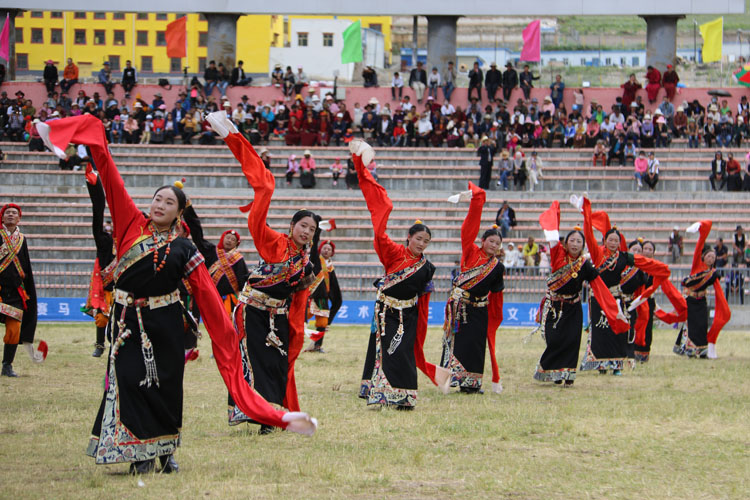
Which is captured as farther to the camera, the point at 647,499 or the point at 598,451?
the point at 598,451

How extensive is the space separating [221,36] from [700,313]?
2211 centimetres

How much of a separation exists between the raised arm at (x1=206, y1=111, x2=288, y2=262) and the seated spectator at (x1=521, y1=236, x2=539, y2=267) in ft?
52.8

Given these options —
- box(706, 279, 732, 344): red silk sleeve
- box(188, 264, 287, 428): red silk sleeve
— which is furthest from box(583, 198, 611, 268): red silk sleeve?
box(188, 264, 287, 428): red silk sleeve

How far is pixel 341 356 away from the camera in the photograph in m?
16.2

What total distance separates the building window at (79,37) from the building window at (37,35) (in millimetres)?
2191

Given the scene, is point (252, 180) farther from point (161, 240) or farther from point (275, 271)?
point (161, 240)

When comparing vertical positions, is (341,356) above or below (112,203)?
below

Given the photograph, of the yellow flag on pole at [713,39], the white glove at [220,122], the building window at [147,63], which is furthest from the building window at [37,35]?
the white glove at [220,122]

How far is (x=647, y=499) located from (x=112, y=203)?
395 cm

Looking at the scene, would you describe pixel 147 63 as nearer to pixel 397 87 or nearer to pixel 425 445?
pixel 397 87

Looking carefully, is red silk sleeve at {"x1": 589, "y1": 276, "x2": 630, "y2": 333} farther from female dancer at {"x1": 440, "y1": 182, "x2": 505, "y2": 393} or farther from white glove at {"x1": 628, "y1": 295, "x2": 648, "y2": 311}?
white glove at {"x1": 628, "y1": 295, "x2": 648, "y2": 311}

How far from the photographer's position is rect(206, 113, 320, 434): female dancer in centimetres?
906

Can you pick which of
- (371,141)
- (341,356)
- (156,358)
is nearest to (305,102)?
(371,141)

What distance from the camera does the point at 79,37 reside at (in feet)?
245
